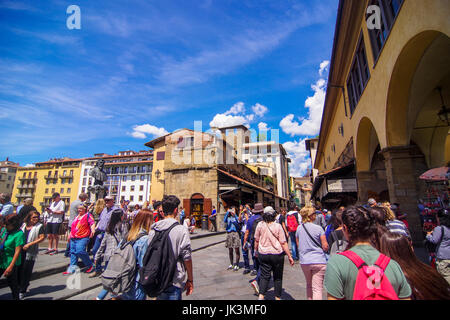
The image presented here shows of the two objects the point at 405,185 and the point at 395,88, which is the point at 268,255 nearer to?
the point at 405,185

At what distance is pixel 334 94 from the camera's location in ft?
46.1

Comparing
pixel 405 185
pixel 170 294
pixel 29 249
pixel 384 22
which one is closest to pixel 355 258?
pixel 170 294

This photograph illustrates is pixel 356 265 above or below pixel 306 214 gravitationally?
below

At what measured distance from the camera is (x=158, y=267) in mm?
2221

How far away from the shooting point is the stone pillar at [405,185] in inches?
247

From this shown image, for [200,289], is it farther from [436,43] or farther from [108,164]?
[108,164]

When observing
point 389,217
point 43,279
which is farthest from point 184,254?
point 43,279

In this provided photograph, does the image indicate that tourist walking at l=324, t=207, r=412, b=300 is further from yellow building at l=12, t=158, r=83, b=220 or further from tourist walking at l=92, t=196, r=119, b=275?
yellow building at l=12, t=158, r=83, b=220

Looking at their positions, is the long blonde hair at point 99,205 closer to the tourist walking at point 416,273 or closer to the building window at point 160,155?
the tourist walking at point 416,273

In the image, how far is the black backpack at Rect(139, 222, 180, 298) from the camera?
7.22 feet

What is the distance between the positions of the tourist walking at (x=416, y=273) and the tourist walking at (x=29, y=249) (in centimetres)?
497

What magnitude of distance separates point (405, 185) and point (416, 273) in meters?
6.03

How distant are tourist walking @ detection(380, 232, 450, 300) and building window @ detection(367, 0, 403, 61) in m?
5.97

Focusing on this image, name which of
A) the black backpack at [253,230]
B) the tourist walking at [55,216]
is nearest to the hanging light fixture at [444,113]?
the black backpack at [253,230]
